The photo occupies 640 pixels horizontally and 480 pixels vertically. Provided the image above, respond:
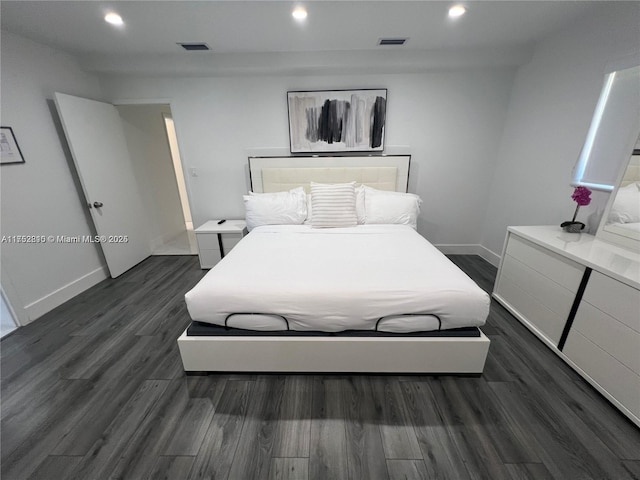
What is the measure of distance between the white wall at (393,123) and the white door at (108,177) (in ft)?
1.63

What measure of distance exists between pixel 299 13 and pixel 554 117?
2541mm

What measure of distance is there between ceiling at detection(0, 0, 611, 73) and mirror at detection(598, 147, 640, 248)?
1328 millimetres

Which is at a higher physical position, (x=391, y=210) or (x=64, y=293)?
(x=391, y=210)

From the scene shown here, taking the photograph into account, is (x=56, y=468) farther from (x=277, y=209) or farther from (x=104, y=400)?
(x=277, y=209)

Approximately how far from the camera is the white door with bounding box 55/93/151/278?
261 cm

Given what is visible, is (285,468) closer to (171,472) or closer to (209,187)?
(171,472)

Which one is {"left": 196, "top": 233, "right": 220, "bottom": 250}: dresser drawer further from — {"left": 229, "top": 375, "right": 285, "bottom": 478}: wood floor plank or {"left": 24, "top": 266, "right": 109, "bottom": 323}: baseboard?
{"left": 229, "top": 375, "right": 285, "bottom": 478}: wood floor plank

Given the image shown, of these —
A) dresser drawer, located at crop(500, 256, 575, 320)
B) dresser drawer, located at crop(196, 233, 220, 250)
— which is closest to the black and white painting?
dresser drawer, located at crop(196, 233, 220, 250)

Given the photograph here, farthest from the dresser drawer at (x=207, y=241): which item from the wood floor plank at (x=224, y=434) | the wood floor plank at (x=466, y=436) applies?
the wood floor plank at (x=466, y=436)

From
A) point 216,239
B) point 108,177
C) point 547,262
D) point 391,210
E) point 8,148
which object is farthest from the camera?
point 216,239

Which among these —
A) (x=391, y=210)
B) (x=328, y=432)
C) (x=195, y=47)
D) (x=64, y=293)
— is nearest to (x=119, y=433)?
(x=328, y=432)

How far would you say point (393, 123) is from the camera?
10.2 feet

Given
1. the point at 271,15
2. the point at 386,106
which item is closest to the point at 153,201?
the point at 271,15

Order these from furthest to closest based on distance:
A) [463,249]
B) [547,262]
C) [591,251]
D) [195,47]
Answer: [463,249] → [195,47] → [547,262] → [591,251]
